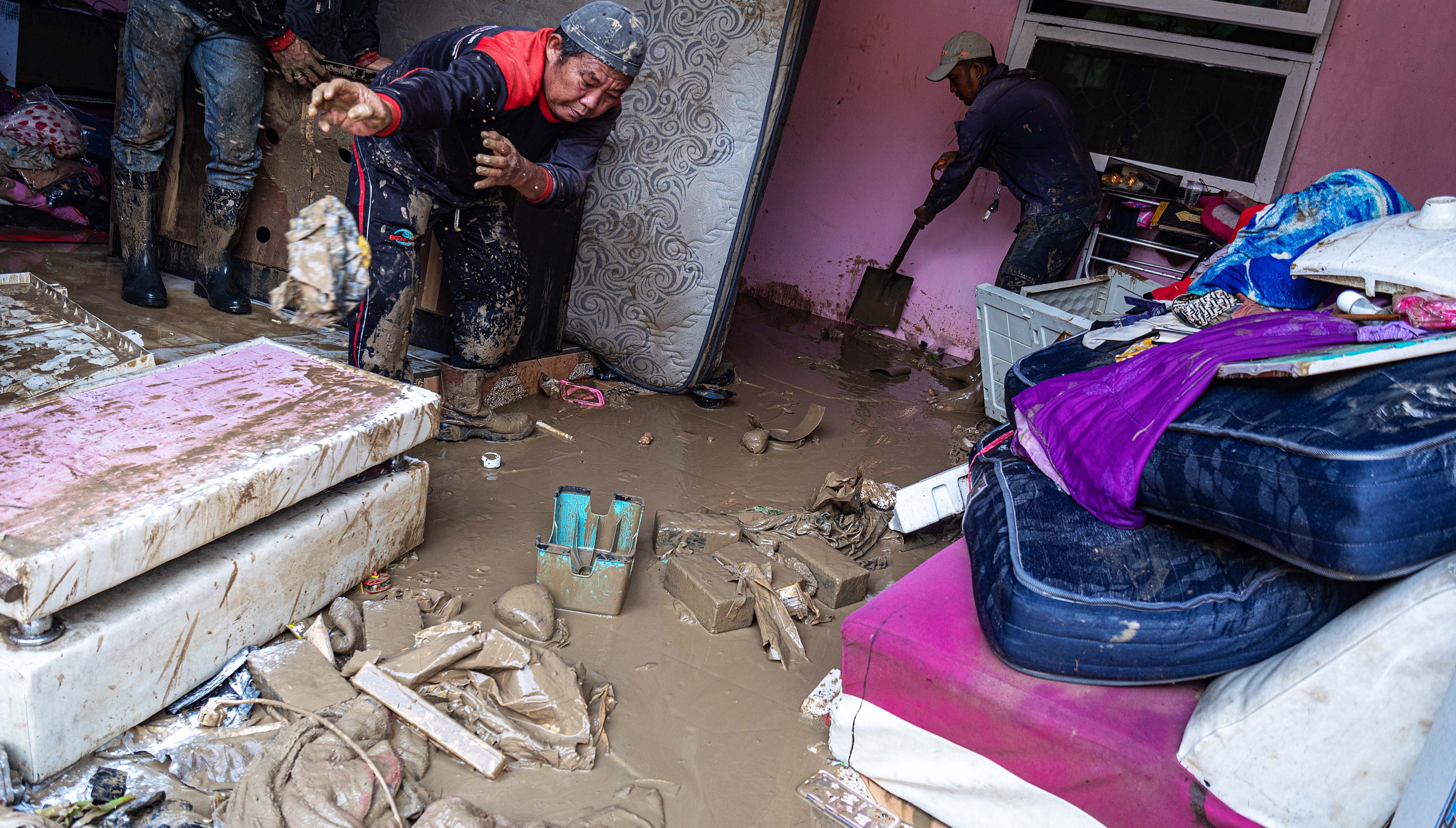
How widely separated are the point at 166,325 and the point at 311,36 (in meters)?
1.54

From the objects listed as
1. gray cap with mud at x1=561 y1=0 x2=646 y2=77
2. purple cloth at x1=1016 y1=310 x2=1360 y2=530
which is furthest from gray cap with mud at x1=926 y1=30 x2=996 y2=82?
purple cloth at x1=1016 y1=310 x2=1360 y2=530

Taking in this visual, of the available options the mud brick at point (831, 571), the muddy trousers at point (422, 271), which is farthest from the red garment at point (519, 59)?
the mud brick at point (831, 571)

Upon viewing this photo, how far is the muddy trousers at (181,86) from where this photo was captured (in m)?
3.23

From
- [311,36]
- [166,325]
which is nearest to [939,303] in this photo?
[311,36]

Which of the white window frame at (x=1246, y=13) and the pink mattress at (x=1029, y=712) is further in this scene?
the white window frame at (x=1246, y=13)

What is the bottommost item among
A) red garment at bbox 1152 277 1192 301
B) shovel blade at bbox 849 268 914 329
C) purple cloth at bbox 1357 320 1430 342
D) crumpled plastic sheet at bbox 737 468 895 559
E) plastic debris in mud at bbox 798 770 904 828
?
plastic debris in mud at bbox 798 770 904 828

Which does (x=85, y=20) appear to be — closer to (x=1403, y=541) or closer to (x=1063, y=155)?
(x=1063, y=155)

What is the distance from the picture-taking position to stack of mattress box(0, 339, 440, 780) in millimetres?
1431

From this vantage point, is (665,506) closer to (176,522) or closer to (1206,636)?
(176,522)

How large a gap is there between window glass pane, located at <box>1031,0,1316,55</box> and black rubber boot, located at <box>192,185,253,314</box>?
4.02 metres

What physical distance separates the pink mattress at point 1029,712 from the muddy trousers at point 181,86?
3043 mm

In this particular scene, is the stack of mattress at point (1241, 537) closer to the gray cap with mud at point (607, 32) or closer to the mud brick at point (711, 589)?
the mud brick at point (711, 589)

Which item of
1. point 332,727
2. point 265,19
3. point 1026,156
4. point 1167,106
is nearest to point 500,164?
point 332,727

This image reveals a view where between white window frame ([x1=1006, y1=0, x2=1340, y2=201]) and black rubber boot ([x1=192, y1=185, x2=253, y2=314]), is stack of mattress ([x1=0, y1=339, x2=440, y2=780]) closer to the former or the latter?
black rubber boot ([x1=192, y1=185, x2=253, y2=314])
